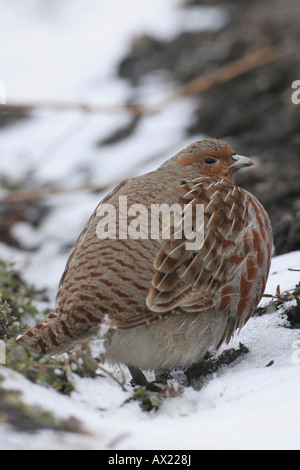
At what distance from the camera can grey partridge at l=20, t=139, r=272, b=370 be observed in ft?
9.19

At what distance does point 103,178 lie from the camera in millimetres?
6812

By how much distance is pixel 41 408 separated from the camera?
227 centimetres

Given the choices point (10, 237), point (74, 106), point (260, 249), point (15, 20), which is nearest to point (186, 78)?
point (74, 106)

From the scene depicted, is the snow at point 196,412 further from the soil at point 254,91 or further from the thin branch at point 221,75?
the thin branch at point 221,75

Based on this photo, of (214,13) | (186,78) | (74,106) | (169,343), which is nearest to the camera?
(169,343)

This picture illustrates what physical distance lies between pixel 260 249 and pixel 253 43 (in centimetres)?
563

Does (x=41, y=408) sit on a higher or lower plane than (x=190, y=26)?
lower

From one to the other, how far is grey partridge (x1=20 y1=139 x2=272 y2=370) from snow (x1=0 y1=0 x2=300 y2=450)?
0.64 ft

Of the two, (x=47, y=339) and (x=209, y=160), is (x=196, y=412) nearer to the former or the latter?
(x=47, y=339)

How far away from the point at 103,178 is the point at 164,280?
13.3ft

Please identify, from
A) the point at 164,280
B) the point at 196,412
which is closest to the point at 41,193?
the point at 164,280

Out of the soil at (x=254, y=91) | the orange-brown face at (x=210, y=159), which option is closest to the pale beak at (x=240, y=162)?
the orange-brown face at (x=210, y=159)

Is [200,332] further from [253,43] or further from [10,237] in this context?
[253,43]

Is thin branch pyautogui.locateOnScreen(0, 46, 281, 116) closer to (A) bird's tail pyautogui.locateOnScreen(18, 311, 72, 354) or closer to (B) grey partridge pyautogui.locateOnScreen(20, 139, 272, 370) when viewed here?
(B) grey partridge pyautogui.locateOnScreen(20, 139, 272, 370)
